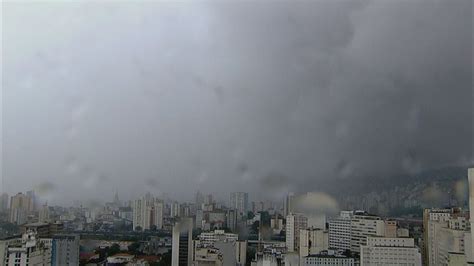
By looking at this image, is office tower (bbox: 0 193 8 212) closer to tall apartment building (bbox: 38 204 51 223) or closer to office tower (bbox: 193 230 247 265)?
tall apartment building (bbox: 38 204 51 223)

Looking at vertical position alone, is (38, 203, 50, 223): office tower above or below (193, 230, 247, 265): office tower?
above

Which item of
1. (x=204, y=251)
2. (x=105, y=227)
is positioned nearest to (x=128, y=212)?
(x=105, y=227)

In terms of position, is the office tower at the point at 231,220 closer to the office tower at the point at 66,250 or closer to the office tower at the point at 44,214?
the office tower at the point at 66,250

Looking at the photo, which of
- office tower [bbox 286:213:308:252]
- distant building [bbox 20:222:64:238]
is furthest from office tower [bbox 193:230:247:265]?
distant building [bbox 20:222:64:238]

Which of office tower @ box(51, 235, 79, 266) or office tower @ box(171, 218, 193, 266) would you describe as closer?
office tower @ box(51, 235, 79, 266)

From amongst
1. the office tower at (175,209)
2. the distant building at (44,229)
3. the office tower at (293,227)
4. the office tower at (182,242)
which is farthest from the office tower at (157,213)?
the office tower at (293,227)

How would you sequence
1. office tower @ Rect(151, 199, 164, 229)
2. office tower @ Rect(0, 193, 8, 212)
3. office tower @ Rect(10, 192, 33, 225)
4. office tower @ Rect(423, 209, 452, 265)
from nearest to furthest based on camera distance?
office tower @ Rect(0, 193, 8, 212), office tower @ Rect(10, 192, 33, 225), office tower @ Rect(151, 199, 164, 229), office tower @ Rect(423, 209, 452, 265)

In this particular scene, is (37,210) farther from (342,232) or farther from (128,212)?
(342,232)
